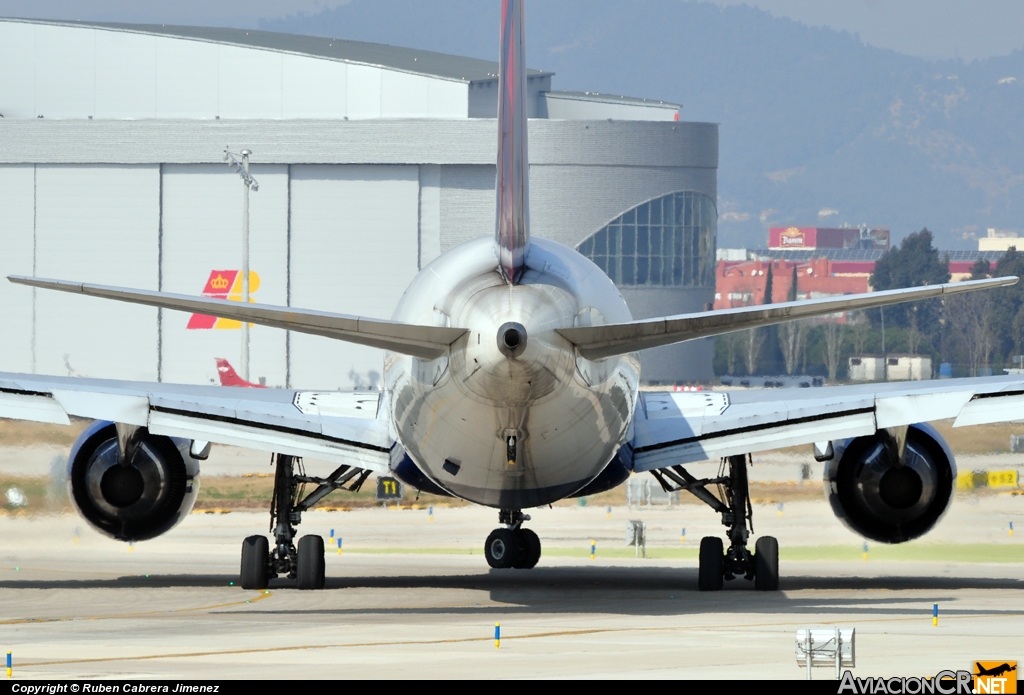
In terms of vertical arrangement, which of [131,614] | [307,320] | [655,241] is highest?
[655,241]

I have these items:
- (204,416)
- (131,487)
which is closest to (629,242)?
(131,487)

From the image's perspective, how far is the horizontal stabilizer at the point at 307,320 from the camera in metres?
17.2

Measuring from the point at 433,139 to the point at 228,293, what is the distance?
56.1 feet

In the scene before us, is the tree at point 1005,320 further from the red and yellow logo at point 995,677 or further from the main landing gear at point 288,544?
the red and yellow logo at point 995,677

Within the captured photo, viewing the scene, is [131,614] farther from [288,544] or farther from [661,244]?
[661,244]

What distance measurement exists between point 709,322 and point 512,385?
2428 mm

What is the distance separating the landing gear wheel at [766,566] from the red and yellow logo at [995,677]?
10.8 metres

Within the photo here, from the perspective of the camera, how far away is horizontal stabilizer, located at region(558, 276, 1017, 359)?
17.1 meters

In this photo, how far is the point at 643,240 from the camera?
119 metres

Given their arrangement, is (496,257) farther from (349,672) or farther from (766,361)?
(766,361)

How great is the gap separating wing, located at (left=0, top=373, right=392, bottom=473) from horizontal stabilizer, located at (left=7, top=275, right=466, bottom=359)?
5.70 meters

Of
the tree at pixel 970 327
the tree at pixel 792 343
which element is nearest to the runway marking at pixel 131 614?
the tree at pixel 970 327

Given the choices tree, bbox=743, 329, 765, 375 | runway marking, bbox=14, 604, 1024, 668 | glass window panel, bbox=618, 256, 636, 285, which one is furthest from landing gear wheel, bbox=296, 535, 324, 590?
tree, bbox=743, 329, 765, 375

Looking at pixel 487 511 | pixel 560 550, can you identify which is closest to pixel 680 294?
Answer: pixel 487 511
